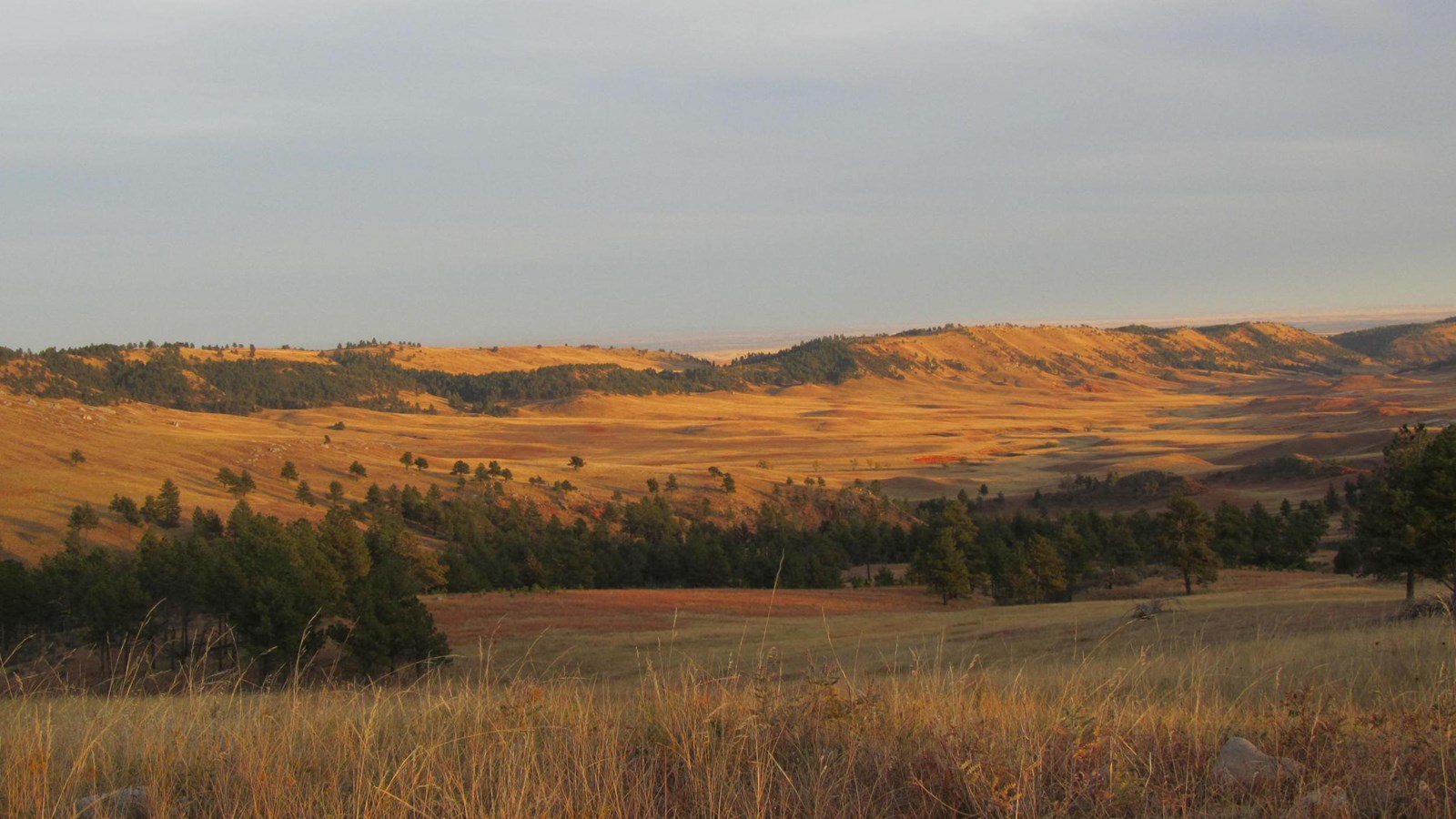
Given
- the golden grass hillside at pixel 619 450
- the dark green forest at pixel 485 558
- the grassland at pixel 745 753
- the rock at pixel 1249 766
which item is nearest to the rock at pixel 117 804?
the grassland at pixel 745 753

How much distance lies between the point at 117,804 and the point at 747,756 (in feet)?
9.37

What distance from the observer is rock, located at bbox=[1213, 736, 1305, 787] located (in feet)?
14.5

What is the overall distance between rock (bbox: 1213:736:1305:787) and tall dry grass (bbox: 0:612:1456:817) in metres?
0.09

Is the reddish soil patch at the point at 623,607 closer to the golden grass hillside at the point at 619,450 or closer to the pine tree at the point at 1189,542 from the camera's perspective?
the pine tree at the point at 1189,542

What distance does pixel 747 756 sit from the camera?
15.8ft

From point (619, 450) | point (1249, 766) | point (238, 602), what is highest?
point (1249, 766)

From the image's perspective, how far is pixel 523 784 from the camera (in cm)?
428

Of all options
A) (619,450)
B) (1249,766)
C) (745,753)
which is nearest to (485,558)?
(745,753)

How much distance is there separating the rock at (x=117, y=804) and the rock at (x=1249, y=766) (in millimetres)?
4825

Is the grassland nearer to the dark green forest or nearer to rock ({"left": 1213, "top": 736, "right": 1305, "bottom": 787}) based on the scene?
rock ({"left": 1213, "top": 736, "right": 1305, "bottom": 787})

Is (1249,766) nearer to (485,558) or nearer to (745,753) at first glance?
(745,753)

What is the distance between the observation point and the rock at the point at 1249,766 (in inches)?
173

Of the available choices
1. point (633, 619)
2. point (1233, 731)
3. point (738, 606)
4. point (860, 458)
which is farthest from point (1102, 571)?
point (860, 458)

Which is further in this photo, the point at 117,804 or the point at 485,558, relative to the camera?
the point at 485,558
